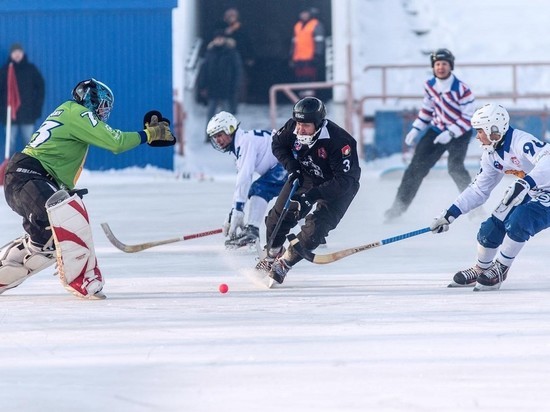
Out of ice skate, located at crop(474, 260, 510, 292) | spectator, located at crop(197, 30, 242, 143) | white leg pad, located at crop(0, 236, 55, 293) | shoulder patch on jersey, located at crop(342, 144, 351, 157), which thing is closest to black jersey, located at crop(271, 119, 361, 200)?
shoulder patch on jersey, located at crop(342, 144, 351, 157)

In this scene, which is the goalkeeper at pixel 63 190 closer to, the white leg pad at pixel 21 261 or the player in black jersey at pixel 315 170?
the white leg pad at pixel 21 261

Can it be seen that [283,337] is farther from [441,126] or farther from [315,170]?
[441,126]

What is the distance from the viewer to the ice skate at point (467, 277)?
23.5ft

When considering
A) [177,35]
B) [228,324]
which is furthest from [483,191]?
[177,35]

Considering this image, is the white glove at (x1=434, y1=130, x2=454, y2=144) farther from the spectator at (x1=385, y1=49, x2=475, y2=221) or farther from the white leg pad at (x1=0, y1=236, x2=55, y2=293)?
the white leg pad at (x1=0, y1=236, x2=55, y2=293)

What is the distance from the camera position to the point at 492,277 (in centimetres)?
706

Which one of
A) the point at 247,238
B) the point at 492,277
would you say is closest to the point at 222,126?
the point at 247,238

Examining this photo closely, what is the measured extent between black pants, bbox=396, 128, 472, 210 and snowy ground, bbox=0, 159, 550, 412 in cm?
156

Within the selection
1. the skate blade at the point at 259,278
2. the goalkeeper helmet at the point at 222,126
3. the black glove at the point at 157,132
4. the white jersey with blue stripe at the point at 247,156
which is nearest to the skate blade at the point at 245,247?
the white jersey with blue stripe at the point at 247,156

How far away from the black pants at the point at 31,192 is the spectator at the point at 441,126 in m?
4.37

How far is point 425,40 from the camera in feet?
69.6

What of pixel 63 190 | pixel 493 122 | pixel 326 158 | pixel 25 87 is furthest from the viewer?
pixel 25 87

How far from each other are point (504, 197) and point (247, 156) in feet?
7.55

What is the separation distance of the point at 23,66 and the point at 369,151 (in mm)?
4416
